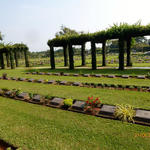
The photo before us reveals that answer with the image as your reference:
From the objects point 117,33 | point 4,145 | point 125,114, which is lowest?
point 4,145

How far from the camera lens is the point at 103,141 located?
3656 mm

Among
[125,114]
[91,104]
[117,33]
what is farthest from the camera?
[117,33]

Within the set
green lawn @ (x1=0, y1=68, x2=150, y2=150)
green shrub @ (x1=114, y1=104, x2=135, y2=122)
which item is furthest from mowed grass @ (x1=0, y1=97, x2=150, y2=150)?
green shrub @ (x1=114, y1=104, x2=135, y2=122)

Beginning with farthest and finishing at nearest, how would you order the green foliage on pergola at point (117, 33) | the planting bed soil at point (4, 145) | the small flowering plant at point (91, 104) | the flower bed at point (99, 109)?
the green foliage on pergola at point (117, 33) < the small flowering plant at point (91, 104) < the flower bed at point (99, 109) < the planting bed soil at point (4, 145)

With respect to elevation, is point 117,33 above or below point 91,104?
above

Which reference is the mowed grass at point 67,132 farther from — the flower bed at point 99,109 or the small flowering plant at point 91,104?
the small flowering plant at point 91,104

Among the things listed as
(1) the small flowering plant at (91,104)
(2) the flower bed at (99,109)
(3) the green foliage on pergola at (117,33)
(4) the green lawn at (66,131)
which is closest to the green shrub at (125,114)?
(2) the flower bed at (99,109)

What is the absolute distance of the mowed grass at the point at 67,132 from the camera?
11.6 ft

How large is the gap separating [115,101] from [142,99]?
1.42 m

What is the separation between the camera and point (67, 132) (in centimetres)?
416

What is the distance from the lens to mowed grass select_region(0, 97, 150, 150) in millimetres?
3541

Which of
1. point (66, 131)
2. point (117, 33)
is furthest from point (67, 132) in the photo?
point (117, 33)

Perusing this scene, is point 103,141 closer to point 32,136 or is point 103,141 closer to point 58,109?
point 32,136

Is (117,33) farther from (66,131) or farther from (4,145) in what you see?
(4,145)
